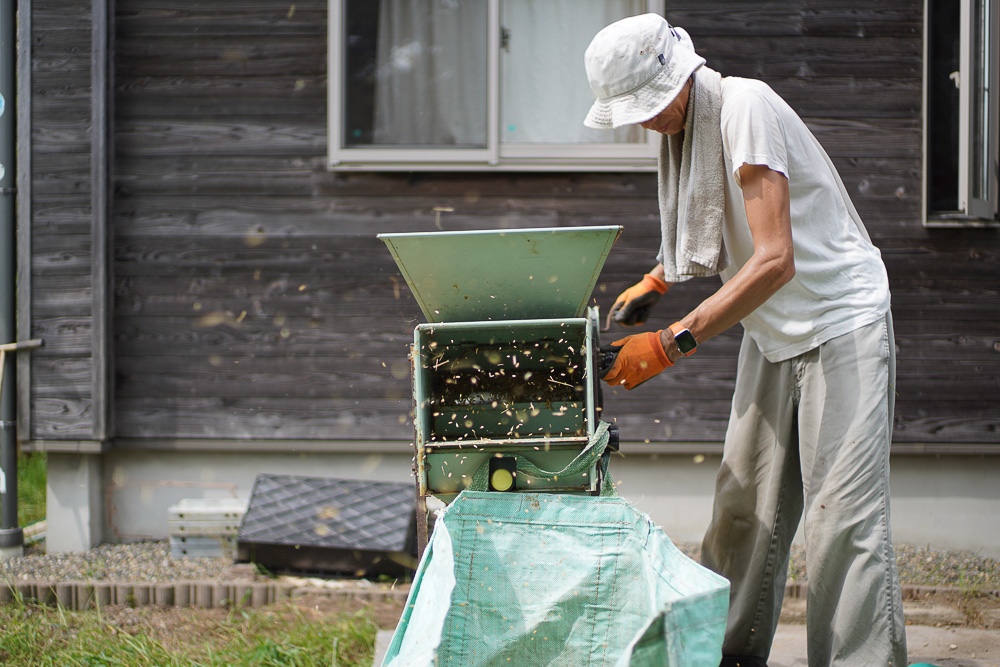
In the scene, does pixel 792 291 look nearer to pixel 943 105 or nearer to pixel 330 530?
pixel 330 530

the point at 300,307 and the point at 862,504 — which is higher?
the point at 300,307

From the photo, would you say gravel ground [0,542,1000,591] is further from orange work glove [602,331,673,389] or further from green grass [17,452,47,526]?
orange work glove [602,331,673,389]

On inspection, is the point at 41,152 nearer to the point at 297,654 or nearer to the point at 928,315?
the point at 297,654

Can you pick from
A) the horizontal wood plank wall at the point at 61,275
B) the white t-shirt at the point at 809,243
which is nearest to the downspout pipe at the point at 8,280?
the horizontal wood plank wall at the point at 61,275

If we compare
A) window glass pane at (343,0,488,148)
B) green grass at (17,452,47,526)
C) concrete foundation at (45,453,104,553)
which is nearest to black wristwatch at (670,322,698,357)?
window glass pane at (343,0,488,148)

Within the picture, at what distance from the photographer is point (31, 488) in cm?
508

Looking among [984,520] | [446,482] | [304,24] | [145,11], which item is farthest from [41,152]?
[984,520]

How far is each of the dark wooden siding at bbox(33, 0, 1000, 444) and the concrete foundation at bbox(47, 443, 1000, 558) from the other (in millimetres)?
148

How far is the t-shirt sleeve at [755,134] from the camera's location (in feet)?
6.59

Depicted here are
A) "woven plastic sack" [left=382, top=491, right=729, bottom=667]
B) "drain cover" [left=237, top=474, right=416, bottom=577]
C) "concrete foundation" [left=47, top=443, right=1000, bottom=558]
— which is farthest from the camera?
"concrete foundation" [left=47, top=443, right=1000, bottom=558]

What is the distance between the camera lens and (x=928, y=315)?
427 cm

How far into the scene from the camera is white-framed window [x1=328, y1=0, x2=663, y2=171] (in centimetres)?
433

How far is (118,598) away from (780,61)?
13.0ft

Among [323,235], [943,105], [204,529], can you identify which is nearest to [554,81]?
[323,235]
